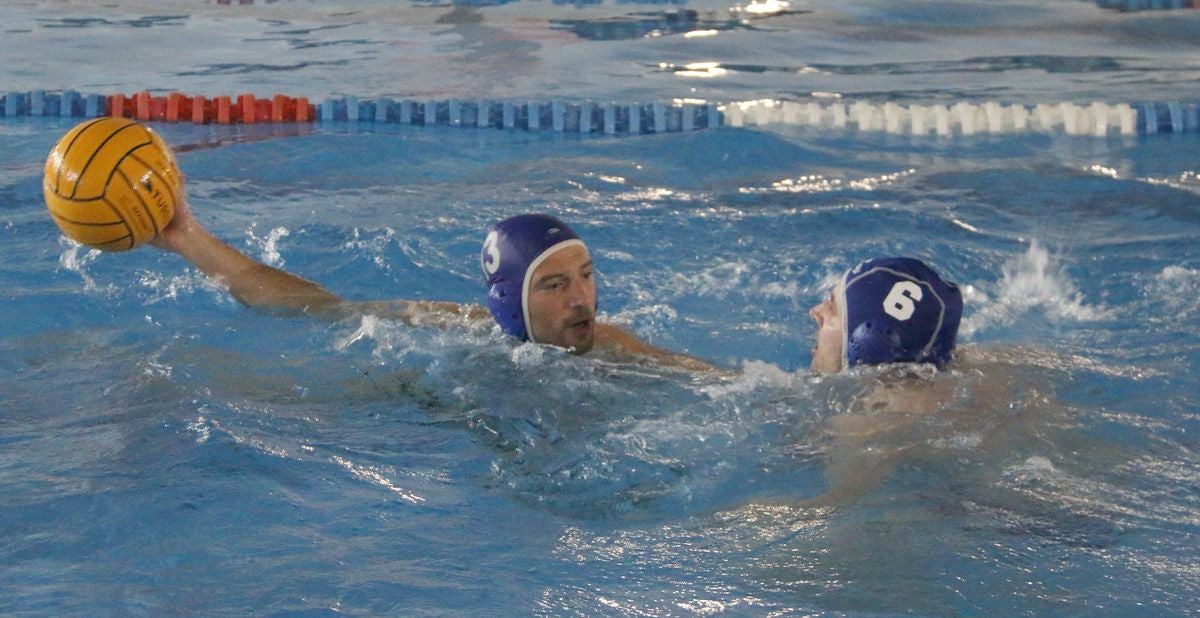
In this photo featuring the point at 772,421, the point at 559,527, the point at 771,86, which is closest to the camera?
the point at 559,527

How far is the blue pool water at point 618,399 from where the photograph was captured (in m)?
2.68

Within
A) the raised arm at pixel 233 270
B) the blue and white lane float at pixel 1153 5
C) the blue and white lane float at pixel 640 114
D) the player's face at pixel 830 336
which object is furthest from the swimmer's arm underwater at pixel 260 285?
the blue and white lane float at pixel 1153 5

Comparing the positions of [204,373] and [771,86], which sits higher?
[771,86]

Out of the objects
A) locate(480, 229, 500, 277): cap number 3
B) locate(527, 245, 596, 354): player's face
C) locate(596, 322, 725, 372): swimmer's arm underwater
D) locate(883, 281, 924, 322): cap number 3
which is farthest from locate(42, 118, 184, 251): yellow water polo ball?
locate(883, 281, 924, 322): cap number 3

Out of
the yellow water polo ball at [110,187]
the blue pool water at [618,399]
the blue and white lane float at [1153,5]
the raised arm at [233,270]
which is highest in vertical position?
the blue and white lane float at [1153,5]

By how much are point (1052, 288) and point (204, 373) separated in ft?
9.78

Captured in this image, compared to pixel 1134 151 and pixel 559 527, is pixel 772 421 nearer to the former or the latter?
pixel 559 527

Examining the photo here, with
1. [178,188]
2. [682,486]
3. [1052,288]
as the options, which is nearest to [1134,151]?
[1052,288]

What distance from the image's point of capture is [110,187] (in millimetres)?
3393

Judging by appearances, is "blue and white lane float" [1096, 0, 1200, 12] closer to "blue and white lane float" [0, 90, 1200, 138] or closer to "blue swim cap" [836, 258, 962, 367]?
"blue and white lane float" [0, 90, 1200, 138]

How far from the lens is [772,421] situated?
11.0 feet

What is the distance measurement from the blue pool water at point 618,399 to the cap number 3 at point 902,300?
0.20 m

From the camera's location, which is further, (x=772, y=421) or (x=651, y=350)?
(x=651, y=350)

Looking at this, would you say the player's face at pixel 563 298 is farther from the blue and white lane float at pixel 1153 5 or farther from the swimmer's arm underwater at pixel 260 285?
the blue and white lane float at pixel 1153 5
